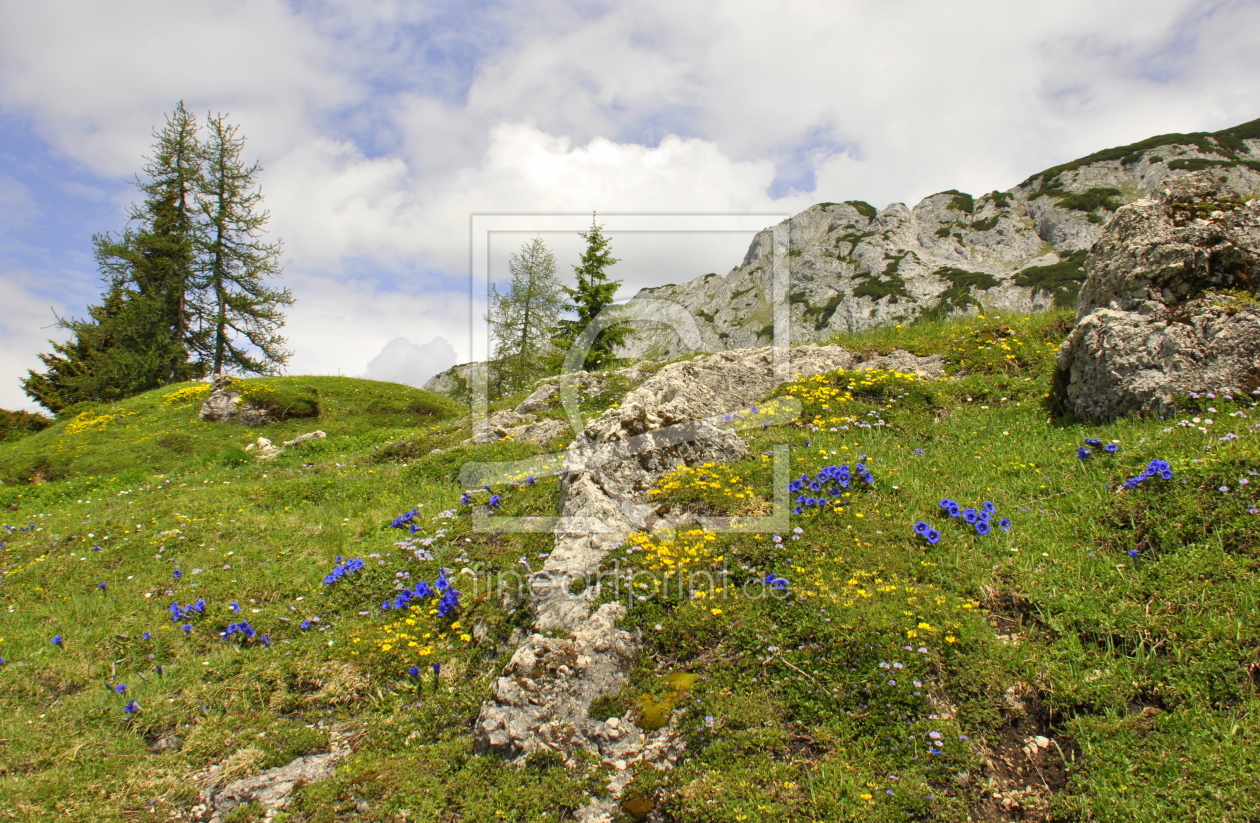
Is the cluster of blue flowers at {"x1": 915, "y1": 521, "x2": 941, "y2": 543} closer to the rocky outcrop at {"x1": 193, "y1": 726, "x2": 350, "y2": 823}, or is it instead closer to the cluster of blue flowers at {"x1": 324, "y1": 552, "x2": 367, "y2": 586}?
the rocky outcrop at {"x1": 193, "y1": 726, "x2": 350, "y2": 823}

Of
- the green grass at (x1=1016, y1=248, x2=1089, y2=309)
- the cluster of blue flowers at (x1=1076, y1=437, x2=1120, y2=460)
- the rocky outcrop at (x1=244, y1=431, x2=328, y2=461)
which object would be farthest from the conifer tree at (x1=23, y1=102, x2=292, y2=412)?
the green grass at (x1=1016, y1=248, x2=1089, y2=309)

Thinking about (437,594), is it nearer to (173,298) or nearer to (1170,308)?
(1170,308)

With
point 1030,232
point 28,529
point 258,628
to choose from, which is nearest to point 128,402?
point 28,529

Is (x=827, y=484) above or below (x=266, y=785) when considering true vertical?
above

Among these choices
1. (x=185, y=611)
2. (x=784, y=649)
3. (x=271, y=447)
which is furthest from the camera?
(x=271, y=447)

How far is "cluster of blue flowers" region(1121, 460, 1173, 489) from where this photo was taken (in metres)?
7.33

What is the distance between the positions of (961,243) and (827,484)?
149390 millimetres

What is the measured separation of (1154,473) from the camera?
7.38m

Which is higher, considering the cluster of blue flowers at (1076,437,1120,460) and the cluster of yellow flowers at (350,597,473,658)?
the cluster of blue flowers at (1076,437,1120,460)

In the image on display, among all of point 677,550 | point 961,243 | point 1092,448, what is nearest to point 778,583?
point 677,550

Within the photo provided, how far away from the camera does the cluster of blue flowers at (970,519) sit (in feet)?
24.8

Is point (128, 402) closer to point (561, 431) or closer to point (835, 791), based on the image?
point (561, 431)

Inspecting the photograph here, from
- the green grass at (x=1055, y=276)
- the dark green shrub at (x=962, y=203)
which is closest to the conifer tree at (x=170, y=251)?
the green grass at (x=1055, y=276)

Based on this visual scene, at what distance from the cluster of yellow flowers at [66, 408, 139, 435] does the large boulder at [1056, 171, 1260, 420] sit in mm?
34191
